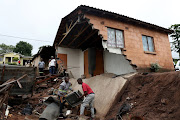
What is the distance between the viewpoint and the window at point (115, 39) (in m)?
7.61

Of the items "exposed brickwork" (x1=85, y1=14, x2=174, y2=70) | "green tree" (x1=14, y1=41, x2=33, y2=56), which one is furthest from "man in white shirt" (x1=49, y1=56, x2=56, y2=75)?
"green tree" (x1=14, y1=41, x2=33, y2=56)

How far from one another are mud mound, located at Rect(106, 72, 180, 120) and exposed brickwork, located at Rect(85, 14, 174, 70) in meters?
2.29

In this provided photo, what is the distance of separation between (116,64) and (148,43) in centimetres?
269

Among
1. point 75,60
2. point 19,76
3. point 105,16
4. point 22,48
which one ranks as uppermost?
point 22,48

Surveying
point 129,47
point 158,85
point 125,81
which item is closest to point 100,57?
point 129,47

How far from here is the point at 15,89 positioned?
6.09 m

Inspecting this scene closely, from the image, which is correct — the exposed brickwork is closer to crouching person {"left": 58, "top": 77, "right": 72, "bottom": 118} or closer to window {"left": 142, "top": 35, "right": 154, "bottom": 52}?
window {"left": 142, "top": 35, "right": 154, "bottom": 52}

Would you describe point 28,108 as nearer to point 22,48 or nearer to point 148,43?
point 148,43

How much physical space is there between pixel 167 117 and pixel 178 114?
290 millimetres

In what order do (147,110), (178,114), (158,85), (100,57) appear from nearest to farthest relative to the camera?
(178,114) < (147,110) < (158,85) < (100,57)

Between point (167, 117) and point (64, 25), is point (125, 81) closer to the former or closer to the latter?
point (167, 117)

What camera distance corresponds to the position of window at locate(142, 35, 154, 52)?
29.3 feet

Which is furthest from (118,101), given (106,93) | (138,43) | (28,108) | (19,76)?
(19,76)

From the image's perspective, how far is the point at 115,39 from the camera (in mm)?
7809
